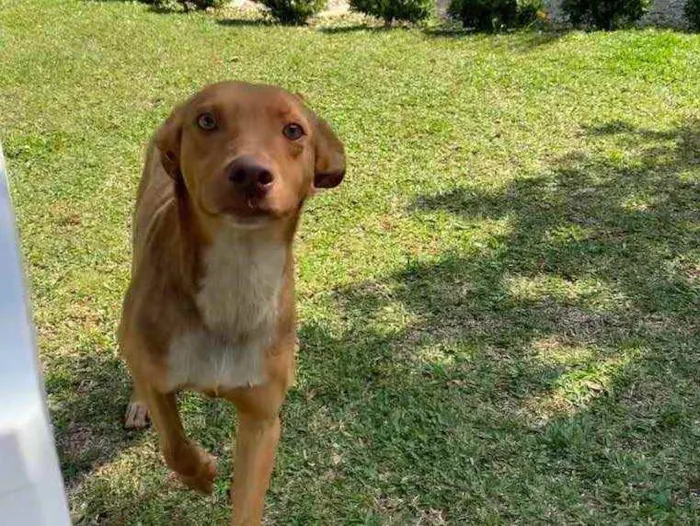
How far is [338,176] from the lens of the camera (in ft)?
8.95

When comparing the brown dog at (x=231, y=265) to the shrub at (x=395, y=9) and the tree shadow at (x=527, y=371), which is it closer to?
the tree shadow at (x=527, y=371)

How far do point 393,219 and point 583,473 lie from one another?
88.4 inches

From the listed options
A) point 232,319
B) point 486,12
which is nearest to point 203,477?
point 232,319

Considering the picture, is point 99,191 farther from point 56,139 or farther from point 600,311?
point 600,311

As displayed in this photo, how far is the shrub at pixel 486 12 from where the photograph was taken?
970cm

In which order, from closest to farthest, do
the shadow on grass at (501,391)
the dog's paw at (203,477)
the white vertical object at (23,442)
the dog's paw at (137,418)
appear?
the white vertical object at (23,442) < the dog's paw at (203,477) < the shadow on grass at (501,391) < the dog's paw at (137,418)

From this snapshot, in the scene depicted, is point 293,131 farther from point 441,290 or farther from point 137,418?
point 441,290

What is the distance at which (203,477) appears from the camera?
310 cm

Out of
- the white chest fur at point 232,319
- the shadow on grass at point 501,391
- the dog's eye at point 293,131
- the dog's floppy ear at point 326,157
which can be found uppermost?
the dog's eye at point 293,131

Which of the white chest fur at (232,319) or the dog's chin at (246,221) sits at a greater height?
the dog's chin at (246,221)

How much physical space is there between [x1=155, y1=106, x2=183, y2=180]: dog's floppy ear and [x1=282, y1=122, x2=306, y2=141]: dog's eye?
0.32 metres

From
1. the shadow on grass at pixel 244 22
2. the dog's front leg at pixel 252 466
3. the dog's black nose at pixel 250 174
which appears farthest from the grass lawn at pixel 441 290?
the shadow on grass at pixel 244 22

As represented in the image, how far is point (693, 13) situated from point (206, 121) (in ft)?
29.1

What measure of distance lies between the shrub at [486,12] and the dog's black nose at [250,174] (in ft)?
26.3
